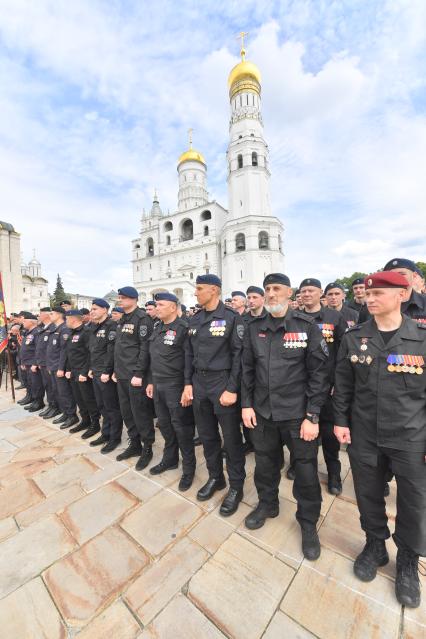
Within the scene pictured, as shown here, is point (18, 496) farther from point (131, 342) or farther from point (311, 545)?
point (311, 545)

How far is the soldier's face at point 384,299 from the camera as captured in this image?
1795 millimetres

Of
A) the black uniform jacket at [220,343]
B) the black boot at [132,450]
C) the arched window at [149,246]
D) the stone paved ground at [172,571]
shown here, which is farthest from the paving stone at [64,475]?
the arched window at [149,246]

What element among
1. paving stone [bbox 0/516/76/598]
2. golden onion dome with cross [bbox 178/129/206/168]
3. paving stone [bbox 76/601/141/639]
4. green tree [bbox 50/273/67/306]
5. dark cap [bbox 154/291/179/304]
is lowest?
paving stone [bbox 76/601/141/639]

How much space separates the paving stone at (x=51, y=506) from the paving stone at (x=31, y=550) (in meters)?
0.11

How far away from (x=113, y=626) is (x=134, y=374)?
2303mm

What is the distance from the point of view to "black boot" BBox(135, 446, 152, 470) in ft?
11.0

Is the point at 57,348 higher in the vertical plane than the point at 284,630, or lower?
higher

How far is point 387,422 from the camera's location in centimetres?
179

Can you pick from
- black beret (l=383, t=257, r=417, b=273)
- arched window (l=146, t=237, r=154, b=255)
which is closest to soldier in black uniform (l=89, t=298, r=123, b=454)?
black beret (l=383, t=257, r=417, b=273)

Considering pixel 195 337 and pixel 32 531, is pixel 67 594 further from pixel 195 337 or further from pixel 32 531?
pixel 195 337

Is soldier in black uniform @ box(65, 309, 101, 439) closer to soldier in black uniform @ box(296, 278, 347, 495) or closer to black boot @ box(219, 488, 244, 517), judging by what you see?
black boot @ box(219, 488, 244, 517)

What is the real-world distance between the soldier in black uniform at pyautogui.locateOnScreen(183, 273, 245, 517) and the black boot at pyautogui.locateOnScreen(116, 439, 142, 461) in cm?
136

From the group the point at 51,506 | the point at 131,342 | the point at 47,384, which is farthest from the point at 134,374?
the point at 47,384

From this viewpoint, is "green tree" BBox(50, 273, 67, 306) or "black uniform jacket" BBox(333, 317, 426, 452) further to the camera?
"green tree" BBox(50, 273, 67, 306)
